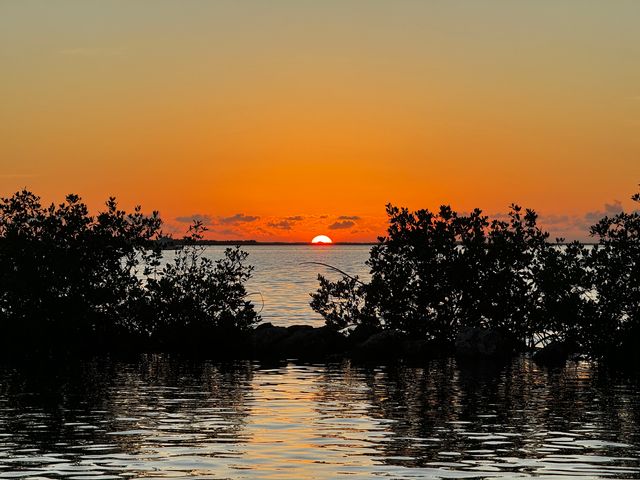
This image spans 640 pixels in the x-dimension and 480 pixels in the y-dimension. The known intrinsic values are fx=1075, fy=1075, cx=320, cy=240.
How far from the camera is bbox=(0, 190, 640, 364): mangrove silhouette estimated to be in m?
43.4

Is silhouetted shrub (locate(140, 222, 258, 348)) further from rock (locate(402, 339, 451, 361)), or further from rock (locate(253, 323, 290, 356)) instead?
rock (locate(402, 339, 451, 361))

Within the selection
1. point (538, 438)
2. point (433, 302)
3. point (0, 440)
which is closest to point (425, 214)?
point (433, 302)

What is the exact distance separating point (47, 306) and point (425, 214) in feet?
56.4

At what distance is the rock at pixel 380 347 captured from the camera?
150ft

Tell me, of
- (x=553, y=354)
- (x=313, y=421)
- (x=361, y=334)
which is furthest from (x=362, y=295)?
(x=313, y=421)

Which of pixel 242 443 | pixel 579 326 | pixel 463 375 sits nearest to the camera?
pixel 242 443

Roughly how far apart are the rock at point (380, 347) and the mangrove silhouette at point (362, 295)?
7 centimetres

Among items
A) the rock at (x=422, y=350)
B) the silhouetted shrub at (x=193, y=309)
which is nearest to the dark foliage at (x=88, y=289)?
the silhouetted shrub at (x=193, y=309)

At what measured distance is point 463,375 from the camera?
3894cm

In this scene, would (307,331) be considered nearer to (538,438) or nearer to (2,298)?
(2,298)

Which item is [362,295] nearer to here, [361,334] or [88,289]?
[361,334]

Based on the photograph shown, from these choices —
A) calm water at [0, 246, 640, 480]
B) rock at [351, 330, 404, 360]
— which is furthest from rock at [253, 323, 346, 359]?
calm water at [0, 246, 640, 480]

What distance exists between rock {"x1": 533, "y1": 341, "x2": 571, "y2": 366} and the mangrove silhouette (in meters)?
0.05

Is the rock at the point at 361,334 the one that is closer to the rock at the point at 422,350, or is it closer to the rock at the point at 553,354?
the rock at the point at 422,350
